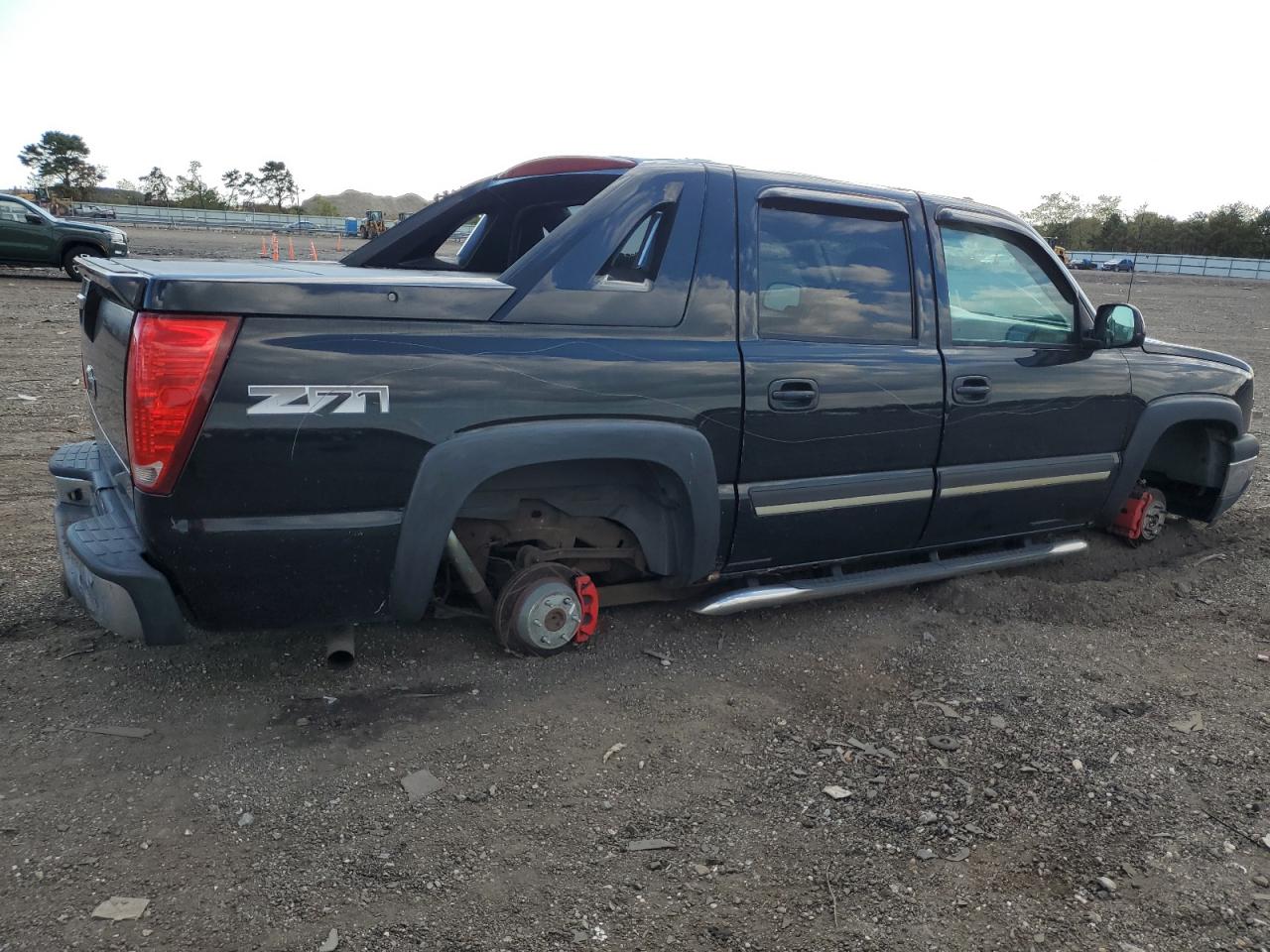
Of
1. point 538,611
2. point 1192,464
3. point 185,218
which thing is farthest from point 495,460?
point 185,218

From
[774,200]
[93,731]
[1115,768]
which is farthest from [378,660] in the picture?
[1115,768]

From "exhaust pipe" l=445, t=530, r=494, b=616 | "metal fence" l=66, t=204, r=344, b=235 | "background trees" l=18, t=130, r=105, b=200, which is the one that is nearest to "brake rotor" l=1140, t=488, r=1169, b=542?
"exhaust pipe" l=445, t=530, r=494, b=616

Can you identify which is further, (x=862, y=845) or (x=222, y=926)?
(x=862, y=845)

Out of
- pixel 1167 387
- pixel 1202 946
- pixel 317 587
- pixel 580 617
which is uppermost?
pixel 1167 387

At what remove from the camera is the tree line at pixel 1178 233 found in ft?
214

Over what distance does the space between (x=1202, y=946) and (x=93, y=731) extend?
10.4 feet

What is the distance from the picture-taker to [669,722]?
3.17 meters

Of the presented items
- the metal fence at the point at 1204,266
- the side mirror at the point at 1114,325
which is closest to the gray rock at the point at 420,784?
the side mirror at the point at 1114,325

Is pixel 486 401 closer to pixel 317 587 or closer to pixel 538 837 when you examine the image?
pixel 317 587

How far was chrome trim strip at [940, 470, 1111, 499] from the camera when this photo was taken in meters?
3.97

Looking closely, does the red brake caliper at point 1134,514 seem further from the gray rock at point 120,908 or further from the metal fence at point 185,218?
the metal fence at point 185,218

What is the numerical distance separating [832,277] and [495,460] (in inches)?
63.3

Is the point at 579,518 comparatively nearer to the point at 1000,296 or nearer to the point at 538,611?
the point at 538,611

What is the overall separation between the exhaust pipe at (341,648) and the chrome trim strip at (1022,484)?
243 cm
